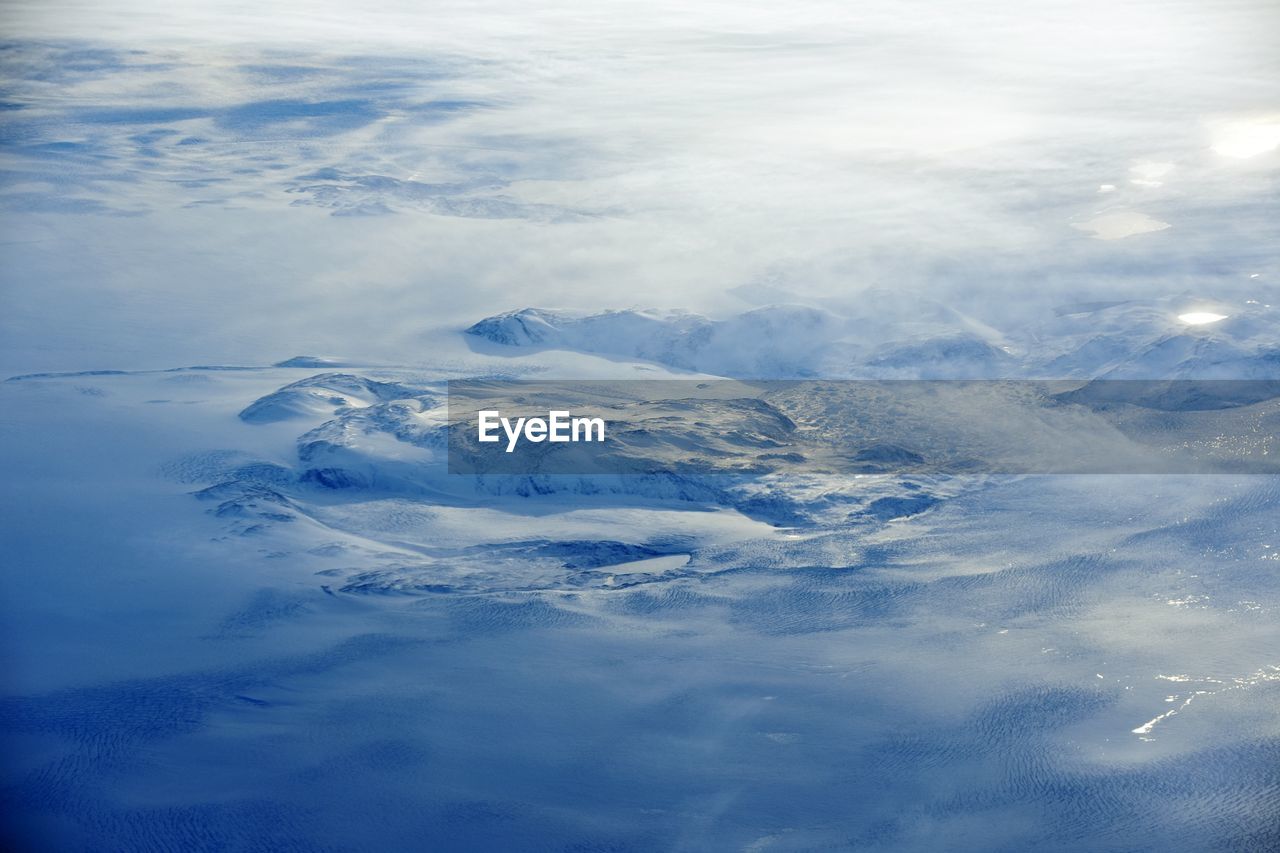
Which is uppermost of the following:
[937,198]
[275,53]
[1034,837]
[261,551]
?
[275,53]

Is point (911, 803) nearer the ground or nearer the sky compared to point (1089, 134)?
nearer the ground

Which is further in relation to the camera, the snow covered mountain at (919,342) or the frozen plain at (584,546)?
the snow covered mountain at (919,342)

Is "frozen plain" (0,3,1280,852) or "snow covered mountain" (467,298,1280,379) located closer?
"frozen plain" (0,3,1280,852)

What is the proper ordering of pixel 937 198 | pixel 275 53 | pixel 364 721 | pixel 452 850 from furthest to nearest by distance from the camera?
pixel 275 53, pixel 937 198, pixel 364 721, pixel 452 850

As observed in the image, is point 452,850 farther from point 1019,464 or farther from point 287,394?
point 1019,464

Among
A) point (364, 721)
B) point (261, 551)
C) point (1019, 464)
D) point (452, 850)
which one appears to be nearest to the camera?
point (452, 850)

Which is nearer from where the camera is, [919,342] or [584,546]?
[584,546]

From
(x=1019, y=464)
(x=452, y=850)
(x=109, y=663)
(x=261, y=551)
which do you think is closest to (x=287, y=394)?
(x=261, y=551)

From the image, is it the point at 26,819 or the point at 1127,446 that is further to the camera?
the point at 1127,446
